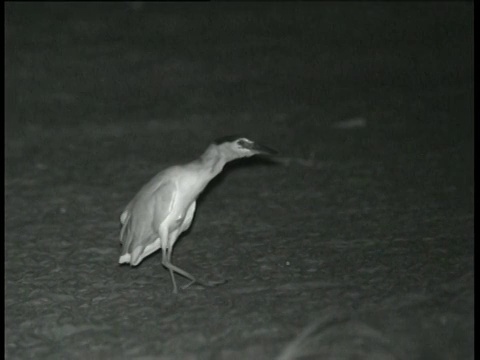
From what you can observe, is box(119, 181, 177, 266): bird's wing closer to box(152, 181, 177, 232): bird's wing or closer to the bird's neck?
box(152, 181, 177, 232): bird's wing

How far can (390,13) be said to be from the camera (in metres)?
6.69

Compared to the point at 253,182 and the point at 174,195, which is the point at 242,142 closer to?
the point at 174,195

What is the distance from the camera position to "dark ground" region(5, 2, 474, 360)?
2727 mm

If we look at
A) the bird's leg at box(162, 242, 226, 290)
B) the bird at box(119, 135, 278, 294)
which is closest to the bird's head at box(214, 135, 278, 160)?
the bird at box(119, 135, 278, 294)

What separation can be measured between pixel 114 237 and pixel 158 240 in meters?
0.47

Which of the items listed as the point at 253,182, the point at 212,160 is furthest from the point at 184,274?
the point at 253,182

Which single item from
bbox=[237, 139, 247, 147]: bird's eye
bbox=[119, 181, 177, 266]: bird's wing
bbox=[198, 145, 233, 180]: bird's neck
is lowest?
bbox=[119, 181, 177, 266]: bird's wing

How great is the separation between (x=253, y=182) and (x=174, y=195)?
118 centimetres

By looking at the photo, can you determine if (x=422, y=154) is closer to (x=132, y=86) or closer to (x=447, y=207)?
(x=447, y=207)

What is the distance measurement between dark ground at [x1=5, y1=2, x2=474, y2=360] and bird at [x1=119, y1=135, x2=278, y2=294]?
0.22 metres

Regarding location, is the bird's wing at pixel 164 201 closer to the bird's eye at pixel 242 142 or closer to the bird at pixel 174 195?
the bird at pixel 174 195

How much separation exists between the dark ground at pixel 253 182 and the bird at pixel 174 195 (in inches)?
8.6

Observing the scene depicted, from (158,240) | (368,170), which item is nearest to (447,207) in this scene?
(368,170)

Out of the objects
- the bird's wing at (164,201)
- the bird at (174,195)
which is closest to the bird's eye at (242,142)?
the bird at (174,195)
